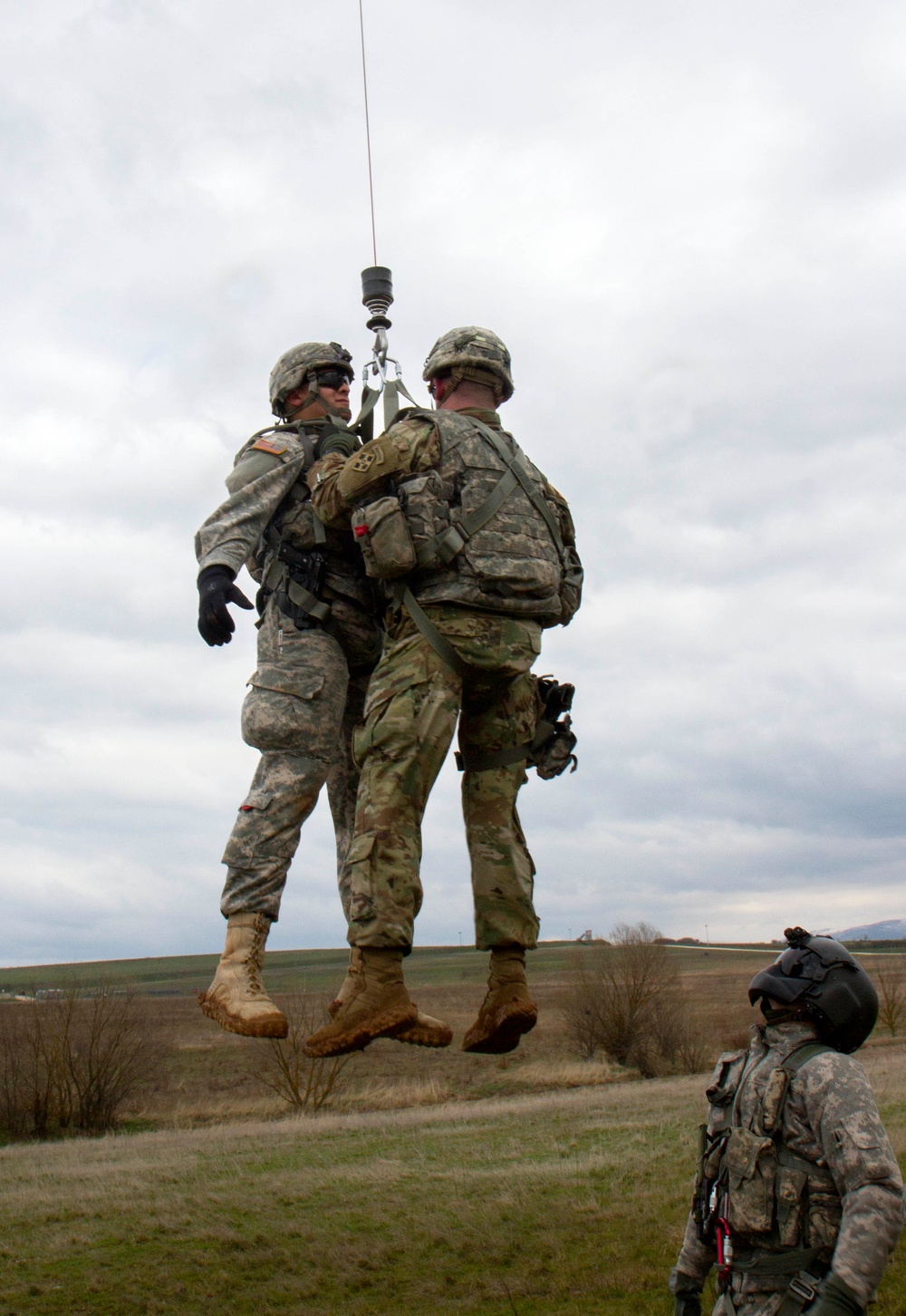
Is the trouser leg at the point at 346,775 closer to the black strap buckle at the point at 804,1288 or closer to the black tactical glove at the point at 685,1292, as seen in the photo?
the black strap buckle at the point at 804,1288

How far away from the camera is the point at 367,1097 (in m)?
64.8

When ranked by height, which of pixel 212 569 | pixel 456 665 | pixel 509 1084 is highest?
→ pixel 212 569

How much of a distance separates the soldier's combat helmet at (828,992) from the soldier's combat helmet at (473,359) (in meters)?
4.13

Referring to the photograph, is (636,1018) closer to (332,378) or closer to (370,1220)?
(370,1220)

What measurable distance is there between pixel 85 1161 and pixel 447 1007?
2300 inches

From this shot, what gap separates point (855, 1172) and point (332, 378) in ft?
18.0

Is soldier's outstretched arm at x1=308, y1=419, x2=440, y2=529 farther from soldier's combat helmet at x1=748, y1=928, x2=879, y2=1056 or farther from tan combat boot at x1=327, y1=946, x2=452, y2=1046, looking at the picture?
soldier's combat helmet at x1=748, y1=928, x2=879, y2=1056

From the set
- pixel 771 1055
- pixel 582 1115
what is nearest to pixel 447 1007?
pixel 582 1115

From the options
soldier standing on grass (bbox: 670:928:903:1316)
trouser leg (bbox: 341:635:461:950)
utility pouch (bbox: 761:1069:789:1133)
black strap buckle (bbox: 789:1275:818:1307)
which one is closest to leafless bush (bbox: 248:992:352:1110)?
soldier standing on grass (bbox: 670:928:903:1316)

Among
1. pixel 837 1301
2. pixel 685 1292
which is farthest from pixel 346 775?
pixel 685 1292

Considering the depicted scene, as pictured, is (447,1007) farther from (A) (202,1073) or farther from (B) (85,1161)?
(B) (85,1161)

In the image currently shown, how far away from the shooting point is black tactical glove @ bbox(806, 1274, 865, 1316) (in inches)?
277

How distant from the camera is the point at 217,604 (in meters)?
6.44

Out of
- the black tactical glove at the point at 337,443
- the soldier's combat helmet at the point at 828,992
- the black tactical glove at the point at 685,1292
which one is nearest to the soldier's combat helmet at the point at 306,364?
the black tactical glove at the point at 337,443
